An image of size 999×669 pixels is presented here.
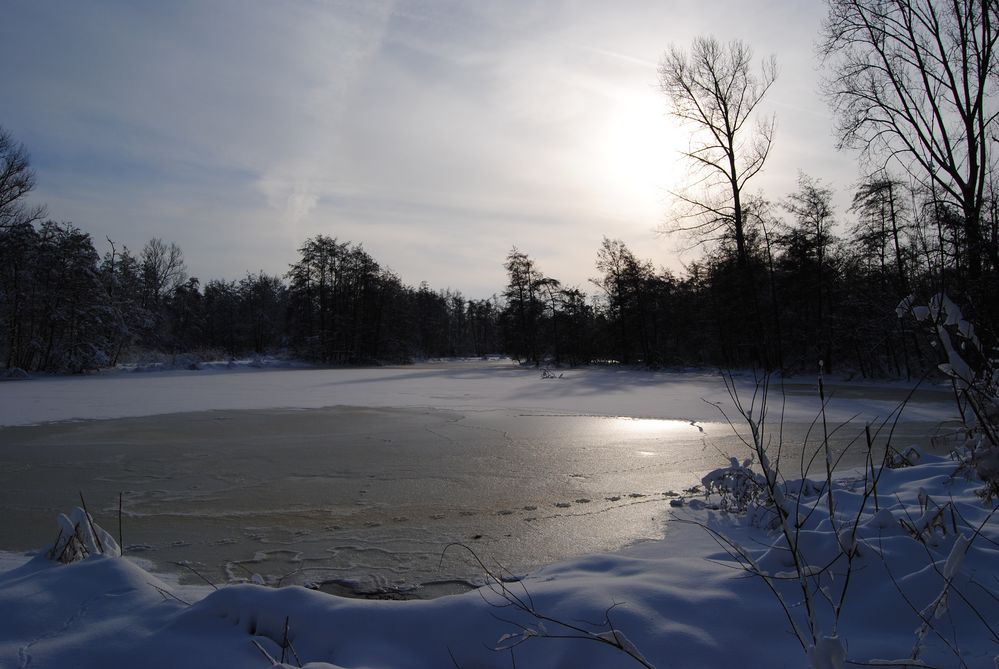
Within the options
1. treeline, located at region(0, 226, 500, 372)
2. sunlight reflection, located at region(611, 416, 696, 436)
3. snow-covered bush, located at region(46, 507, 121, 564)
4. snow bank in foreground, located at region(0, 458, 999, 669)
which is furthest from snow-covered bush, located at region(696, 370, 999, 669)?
treeline, located at region(0, 226, 500, 372)

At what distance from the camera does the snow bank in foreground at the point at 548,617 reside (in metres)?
1.68

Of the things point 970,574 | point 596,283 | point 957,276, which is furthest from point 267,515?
point 596,283

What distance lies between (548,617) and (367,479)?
138 inches

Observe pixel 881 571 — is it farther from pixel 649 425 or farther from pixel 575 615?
pixel 649 425

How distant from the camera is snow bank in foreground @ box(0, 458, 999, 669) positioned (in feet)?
5.52

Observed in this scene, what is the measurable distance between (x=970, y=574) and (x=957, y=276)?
2.31 metres

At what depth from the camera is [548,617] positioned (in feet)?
5.77

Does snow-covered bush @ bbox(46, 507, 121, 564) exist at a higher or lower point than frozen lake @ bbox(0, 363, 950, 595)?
higher

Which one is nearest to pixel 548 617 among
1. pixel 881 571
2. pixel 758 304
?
pixel 881 571

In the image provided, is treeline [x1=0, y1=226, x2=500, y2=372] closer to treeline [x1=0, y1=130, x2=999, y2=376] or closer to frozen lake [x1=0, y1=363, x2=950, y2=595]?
treeline [x1=0, y1=130, x2=999, y2=376]

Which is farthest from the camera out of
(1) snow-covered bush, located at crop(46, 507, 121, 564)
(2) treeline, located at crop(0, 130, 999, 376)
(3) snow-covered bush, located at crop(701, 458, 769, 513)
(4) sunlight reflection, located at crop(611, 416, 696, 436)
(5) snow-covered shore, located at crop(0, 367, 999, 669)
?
(2) treeline, located at crop(0, 130, 999, 376)

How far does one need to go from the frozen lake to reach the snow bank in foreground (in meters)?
0.73

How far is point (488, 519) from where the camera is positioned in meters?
3.79

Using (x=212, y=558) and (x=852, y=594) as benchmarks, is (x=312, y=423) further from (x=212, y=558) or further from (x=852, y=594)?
(x=852, y=594)
